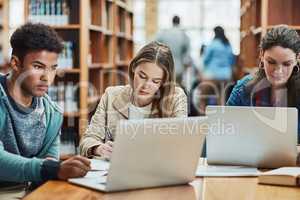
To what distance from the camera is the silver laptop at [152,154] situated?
157cm

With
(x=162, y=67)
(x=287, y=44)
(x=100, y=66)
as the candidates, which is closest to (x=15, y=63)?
(x=162, y=67)

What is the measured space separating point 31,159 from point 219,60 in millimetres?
3654

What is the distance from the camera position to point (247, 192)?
1646 millimetres

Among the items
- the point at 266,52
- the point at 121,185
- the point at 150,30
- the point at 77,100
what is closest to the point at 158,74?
the point at 266,52

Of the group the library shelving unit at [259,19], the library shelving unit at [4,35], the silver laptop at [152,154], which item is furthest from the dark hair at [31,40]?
the library shelving unit at [4,35]

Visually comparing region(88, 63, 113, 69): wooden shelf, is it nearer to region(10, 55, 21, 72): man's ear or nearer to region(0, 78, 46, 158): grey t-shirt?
region(10, 55, 21, 72): man's ear

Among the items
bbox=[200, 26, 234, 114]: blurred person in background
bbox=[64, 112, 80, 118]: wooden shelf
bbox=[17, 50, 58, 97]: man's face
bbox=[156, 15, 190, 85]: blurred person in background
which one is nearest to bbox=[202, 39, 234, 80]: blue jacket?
bbox=[200, 26, 234, 114]: blurred person in background

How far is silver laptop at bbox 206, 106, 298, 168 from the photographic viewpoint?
190 centimetres

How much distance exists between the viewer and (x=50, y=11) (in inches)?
165

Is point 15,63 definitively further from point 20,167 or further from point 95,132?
point 20,167

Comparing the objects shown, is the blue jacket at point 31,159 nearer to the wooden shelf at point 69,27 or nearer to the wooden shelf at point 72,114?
the wooden shelf at point 72,114

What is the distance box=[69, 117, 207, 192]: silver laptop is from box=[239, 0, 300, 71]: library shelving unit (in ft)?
6.18

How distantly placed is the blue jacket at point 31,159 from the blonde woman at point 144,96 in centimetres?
25

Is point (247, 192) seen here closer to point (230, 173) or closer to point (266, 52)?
point (230, 173)
